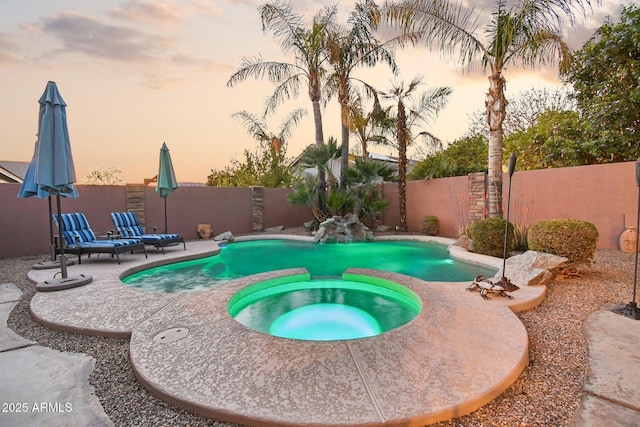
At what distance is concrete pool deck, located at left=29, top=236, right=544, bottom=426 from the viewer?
83.8 inches

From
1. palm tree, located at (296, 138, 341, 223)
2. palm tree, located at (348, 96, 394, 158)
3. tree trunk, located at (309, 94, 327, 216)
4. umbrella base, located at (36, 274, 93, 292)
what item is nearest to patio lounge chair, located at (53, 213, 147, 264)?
umbrella base, located at (36, 274, 93, 292)

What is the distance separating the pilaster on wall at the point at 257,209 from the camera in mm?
13961

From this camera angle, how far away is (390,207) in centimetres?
1444

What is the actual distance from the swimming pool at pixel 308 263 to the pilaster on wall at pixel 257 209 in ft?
8.65

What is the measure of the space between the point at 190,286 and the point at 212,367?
387 cm

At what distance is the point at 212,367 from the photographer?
2.58 meters

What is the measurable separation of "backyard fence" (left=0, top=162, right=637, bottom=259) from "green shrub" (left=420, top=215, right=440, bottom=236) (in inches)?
12.5

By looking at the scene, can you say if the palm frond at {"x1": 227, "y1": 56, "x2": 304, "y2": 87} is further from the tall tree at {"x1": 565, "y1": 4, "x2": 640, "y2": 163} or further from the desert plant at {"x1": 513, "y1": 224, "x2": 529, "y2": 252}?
the tall tree at {"x1": 565, "y1": 4, "x2": 640, "y2": 163}

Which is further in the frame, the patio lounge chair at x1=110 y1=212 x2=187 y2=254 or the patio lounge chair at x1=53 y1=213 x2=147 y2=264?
the patio lounge chair at x1=110 y1=212 x2=187 y2=254

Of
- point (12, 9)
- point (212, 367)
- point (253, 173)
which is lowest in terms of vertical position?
point (212, 367)

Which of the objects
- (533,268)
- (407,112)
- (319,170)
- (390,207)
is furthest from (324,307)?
(407,112)

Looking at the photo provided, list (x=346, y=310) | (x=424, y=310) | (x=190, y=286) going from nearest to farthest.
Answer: (x=424, y=310), (x=346, y=310), (x=190, y=286)

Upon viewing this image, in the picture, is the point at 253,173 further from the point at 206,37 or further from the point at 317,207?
the point at 206,37

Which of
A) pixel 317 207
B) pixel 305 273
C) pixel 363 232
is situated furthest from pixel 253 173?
pixel 305 273
